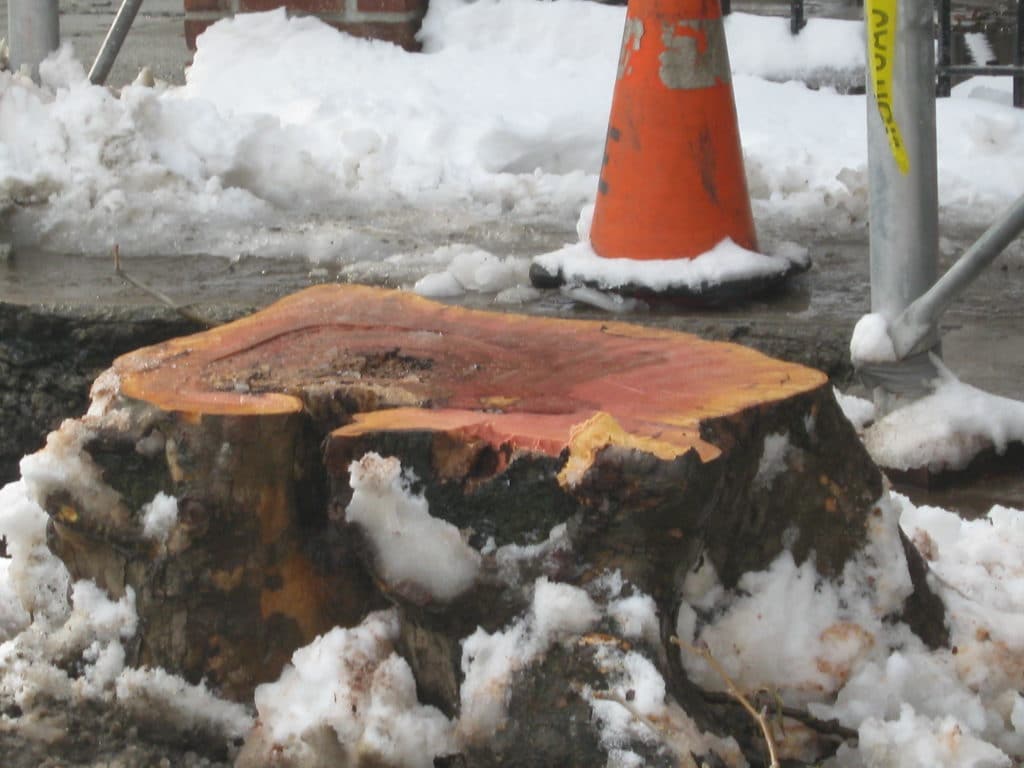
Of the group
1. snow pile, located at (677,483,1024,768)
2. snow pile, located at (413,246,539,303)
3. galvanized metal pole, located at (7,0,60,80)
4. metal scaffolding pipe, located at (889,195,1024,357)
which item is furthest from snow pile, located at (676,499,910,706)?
galvanized metal pole, located at (7,0,60,80)

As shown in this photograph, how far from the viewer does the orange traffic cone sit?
3.99m

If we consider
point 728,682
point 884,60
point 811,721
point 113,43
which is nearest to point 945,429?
point 884,60

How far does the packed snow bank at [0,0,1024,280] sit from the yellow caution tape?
1.61m

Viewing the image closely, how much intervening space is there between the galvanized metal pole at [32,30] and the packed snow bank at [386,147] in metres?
0.11

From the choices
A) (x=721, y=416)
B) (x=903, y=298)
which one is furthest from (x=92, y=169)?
(x=721, y=416)

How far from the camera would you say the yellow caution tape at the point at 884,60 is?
9.48ft

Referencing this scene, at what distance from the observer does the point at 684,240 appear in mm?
4027

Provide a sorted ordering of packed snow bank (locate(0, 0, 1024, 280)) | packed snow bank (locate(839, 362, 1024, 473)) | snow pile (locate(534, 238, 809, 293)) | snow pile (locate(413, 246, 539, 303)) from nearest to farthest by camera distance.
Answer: packed snow bank (locate(839, 362, 1024, 473)) → snow pile (locate(534, 238, 809, 293)) → snow pile (locate(413, 246, 539, 303)) → packed snow bank (locate(0, 0, 1024, 280))

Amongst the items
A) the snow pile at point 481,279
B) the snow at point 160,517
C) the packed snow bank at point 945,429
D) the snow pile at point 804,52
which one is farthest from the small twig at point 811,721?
the snow pile at point 804,52

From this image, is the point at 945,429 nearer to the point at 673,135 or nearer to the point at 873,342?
the point at 873,342

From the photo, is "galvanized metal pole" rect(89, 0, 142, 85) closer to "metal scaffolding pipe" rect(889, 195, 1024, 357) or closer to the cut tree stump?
"metal scaffolding pipe" rect(889, 195, 1024, 357)

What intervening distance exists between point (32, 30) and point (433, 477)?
442cm

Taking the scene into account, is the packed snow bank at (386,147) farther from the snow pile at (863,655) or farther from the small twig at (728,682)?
the small twig at (728,682)

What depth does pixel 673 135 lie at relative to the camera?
4.00 metres
